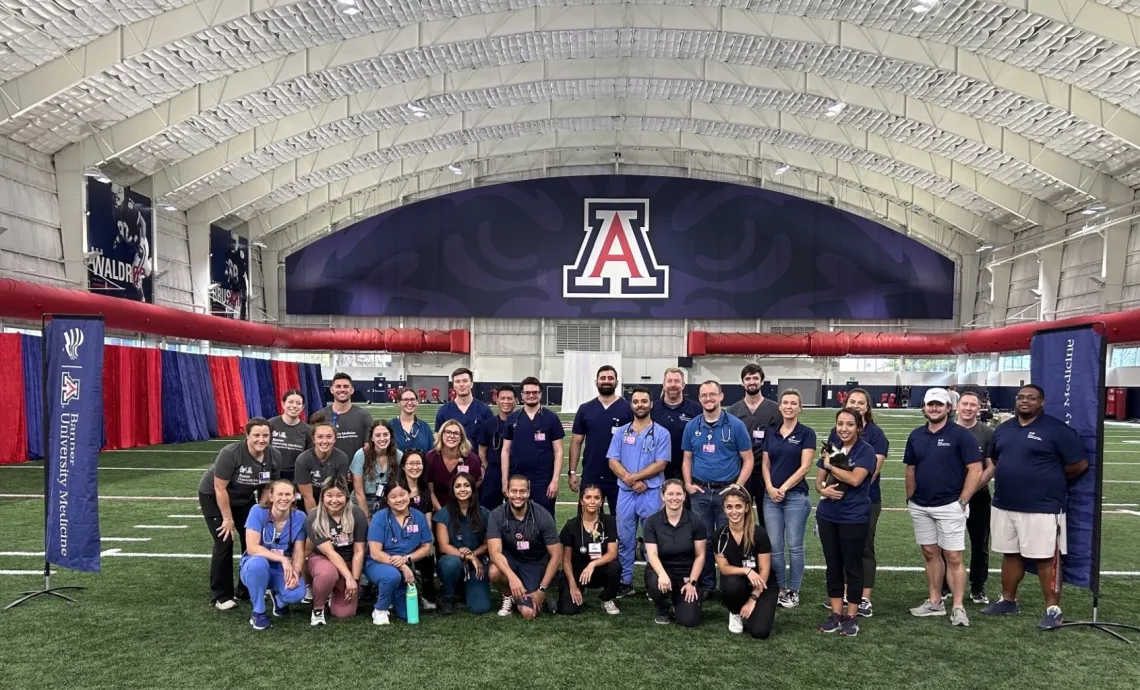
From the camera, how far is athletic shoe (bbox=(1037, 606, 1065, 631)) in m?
5.84

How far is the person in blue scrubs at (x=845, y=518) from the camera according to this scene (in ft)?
18.5

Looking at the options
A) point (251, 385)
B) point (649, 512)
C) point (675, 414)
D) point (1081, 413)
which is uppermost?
point (1081, 413)

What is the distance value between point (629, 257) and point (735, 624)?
32199 millimetres

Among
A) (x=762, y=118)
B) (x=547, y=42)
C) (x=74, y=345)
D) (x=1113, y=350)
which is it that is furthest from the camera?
(x=1113, y=350)

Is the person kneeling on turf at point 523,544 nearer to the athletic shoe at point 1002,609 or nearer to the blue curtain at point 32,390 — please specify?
the athletic shoe at point 1002,609

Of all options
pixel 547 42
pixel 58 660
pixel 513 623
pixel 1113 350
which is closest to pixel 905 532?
pixel 513 623

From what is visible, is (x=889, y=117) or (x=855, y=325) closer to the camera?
(x=889, y=117)

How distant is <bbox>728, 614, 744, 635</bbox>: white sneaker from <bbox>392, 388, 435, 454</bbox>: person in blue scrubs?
9.99 feet

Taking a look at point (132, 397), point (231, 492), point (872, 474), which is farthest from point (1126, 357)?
point (231, 492)

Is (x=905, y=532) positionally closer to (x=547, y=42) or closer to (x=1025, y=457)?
(x=1025, y=457)

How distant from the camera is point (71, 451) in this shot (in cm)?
636

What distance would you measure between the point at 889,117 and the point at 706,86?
617 centimetres

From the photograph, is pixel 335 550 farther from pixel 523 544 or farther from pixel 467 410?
pixel 467 410

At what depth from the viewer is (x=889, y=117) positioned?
85.7 feet
